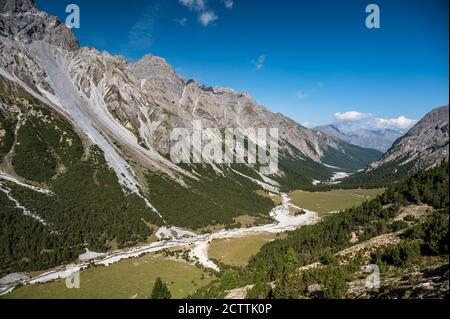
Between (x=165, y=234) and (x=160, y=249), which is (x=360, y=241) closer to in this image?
(x=160, y=249)

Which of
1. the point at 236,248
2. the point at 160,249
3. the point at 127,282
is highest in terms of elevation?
the point at 236,248

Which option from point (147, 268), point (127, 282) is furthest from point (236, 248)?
point (127, 282)

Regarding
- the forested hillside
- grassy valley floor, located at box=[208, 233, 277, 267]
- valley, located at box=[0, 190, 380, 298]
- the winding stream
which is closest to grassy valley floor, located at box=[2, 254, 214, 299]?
valley, located at box=[0, 190, 380, 298]

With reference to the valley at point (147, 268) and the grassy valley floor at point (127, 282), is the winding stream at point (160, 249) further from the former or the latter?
the grassy valley floor at point (127, 282)

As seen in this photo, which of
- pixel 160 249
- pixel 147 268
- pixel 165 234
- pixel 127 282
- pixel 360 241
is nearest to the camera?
pixel 360 241

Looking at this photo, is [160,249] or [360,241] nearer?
[360,241]

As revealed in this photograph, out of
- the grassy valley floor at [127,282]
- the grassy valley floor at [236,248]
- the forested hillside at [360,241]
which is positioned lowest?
the grassy valley floor at [127,282]

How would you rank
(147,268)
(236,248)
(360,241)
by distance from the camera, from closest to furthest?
1. (360,241)
2. (147,268)
3. (236,248)

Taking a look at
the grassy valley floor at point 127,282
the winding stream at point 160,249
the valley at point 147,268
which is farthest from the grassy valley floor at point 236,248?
the grassy valley floor at point 127,282

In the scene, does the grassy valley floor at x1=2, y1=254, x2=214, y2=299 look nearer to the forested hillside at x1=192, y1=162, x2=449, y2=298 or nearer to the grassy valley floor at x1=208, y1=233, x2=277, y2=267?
the grassy valley floor at x1=208, y1=233, x2=277, y2=267

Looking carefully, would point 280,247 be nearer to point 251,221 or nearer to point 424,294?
point 424,294
